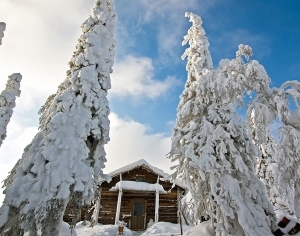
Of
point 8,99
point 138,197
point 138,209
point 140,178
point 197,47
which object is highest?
point 197,47

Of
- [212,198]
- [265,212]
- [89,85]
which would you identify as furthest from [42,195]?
[265,212]

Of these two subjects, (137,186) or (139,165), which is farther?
(139,165)

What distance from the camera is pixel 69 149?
9.03m

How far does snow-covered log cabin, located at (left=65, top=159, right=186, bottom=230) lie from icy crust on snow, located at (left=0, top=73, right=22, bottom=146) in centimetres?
1015

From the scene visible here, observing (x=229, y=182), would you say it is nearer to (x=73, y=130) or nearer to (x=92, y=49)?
(x=73, y=130)

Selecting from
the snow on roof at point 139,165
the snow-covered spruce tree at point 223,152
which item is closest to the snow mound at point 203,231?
the snow-covered spruce tree at point 223,152

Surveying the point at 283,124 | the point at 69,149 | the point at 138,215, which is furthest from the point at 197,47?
the point at 138,215

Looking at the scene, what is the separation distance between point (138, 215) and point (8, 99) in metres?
15.4

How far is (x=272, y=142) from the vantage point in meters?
21.0

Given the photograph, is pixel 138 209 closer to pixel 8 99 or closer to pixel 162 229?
pixel 162 229

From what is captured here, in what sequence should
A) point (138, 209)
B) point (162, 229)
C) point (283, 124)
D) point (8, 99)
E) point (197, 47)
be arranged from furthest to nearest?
point (138, 209), point (162, 229), point (8, 99), point (197, 47), point (283, 124)

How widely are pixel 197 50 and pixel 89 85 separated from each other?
21.1 feet

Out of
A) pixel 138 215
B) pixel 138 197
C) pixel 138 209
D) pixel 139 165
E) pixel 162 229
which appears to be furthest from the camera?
pixel 139 165

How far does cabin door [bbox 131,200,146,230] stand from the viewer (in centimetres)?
2266
